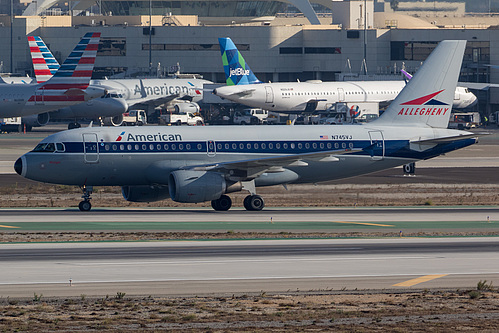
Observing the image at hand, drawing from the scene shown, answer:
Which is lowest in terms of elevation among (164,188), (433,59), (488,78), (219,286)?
(219,286)

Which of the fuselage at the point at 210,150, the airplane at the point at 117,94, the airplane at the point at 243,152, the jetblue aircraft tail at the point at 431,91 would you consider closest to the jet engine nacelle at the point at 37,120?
the airplane at the point at 117,94

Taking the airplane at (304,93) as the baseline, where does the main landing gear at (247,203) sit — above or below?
below

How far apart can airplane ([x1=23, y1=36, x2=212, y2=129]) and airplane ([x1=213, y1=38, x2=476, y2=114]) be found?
452 inches

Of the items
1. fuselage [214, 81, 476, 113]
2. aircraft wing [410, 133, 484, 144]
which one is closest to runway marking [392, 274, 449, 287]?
aircraft wing [410, 133, 484, 144]

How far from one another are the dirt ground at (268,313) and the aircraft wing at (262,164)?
743 inches

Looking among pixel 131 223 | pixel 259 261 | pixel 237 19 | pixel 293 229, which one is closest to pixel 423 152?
pixel 293 229

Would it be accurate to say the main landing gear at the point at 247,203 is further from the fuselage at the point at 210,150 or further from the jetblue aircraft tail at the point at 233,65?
the jetblue aircraft tail at the point at 233,65

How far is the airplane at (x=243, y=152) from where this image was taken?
43.2 meters

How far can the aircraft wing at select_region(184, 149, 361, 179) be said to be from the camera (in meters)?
43.0

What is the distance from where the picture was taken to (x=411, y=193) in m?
53.9

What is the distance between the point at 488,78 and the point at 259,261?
12344 centimetres

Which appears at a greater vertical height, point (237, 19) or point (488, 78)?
point (237, 19)

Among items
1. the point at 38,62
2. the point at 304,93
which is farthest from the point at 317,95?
the point at 38,62

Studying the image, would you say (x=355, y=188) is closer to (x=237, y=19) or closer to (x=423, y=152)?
(x=423, y=152)
